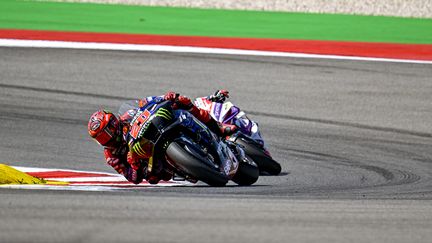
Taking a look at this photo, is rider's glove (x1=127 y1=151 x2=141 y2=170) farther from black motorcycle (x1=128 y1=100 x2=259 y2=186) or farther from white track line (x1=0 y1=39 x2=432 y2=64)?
white track line (x1=0 y1=39 x2=432 y2=64)

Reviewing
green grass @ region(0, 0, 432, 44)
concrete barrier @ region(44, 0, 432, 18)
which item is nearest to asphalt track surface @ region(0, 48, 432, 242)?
green grass @ region(0, 0, 432, 44)

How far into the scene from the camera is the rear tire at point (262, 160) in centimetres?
1177

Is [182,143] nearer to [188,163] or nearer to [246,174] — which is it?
[188,163]

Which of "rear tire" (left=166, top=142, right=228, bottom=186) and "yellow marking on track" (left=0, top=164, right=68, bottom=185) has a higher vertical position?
"rear tire" (left=166, top=142, right=228, bottom=186)

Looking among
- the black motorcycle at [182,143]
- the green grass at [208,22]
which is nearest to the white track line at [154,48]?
the green grass at [208,22]

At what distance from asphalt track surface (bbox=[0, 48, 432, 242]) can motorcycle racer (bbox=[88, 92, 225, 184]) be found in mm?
317

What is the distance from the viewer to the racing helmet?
32.8 ft

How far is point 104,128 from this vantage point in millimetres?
10000

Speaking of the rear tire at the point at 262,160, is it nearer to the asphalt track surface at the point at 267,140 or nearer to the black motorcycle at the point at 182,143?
the asphalt track surface at the point at 267,140

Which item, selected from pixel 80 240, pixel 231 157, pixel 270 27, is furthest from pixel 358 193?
pixel 270 27

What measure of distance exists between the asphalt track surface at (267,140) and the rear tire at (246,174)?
7.2 inches

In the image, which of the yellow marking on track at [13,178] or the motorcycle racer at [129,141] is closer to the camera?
the yellow marking on track at [13,178]

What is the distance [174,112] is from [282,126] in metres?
4.98

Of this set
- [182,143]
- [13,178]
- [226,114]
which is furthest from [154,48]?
[182,143]
